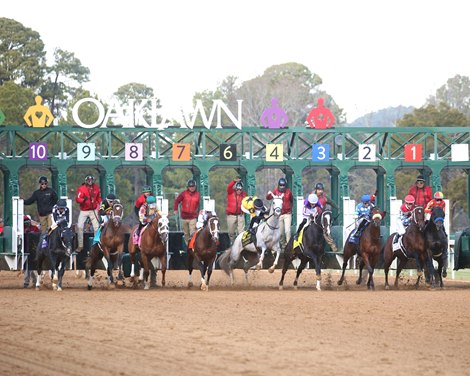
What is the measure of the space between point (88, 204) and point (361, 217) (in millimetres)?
6288

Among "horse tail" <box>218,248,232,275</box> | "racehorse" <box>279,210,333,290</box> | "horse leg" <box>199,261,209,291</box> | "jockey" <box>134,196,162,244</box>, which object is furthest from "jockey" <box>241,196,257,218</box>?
"jockey" <box>134,196,162,244</box>

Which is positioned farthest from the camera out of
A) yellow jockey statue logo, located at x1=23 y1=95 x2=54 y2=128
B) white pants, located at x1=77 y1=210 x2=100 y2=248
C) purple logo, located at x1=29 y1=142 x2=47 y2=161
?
yellow jockey statue logo, located at x1=23 y1=95 x2=54 y2=128

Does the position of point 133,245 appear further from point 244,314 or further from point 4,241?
point 244,314

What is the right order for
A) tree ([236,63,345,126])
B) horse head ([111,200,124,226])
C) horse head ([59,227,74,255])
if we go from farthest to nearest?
tree ([236,63,345,126]) < horse head ([111,200,124,226]) < horse head ([59,227,74,255])

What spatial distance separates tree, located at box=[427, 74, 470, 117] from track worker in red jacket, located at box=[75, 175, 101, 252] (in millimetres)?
94654

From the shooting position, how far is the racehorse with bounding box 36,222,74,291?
91.3 feet

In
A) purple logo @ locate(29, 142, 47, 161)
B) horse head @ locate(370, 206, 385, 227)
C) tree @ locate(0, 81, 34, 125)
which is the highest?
tree @ locate(0, 81, 34, 125)

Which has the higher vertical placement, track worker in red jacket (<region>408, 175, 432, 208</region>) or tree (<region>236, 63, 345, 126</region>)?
tree (<region>236, 63, 345, 126</region>)

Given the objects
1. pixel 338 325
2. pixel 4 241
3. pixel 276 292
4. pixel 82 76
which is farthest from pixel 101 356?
pixel 82 76

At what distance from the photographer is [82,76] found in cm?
8825

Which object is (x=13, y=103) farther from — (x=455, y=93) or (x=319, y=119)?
(x=455, y=93)

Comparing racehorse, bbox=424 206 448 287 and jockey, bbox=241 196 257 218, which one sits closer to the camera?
racehorse, bbox=424 206 448 287

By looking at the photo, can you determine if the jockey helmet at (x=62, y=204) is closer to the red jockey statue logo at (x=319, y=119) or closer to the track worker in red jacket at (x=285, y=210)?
the track worker in red jacket at (x=285, y=210)

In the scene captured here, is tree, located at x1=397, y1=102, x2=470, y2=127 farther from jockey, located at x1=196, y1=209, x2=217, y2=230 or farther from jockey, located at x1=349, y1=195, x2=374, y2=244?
jockey, located at x1=196, y1=209, x2=217, y2=230
